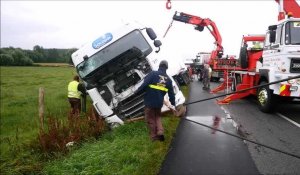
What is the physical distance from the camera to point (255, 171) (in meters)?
5.64

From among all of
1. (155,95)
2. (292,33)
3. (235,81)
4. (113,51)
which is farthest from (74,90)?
(235,81)

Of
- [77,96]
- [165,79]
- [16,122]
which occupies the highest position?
[165,79]

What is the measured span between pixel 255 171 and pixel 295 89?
15.6 ft

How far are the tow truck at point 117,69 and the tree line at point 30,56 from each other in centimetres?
4106

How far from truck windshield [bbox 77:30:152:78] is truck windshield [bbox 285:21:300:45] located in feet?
13.5

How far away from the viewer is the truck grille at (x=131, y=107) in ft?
30.6

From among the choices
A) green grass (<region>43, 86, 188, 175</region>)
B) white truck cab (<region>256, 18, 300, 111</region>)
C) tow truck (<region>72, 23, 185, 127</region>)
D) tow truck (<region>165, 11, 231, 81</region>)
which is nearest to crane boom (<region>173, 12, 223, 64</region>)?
tow truck (<region>165, 11, 231, 81</region>)

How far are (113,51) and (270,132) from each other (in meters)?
4.47

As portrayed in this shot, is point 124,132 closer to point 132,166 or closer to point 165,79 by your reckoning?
point 165,79

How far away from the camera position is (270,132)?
8.32 meters

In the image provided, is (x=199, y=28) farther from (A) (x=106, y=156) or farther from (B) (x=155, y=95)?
(A) (x=106, y=156)

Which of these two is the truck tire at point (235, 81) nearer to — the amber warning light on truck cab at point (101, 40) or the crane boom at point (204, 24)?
the crane boom at point (204, 24)

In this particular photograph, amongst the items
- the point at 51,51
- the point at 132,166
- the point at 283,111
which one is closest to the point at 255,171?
the point at 132,166

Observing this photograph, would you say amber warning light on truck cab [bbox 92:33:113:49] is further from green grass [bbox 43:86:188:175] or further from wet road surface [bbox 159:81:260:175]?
wet road surface [bbox 159:81:260:175]
